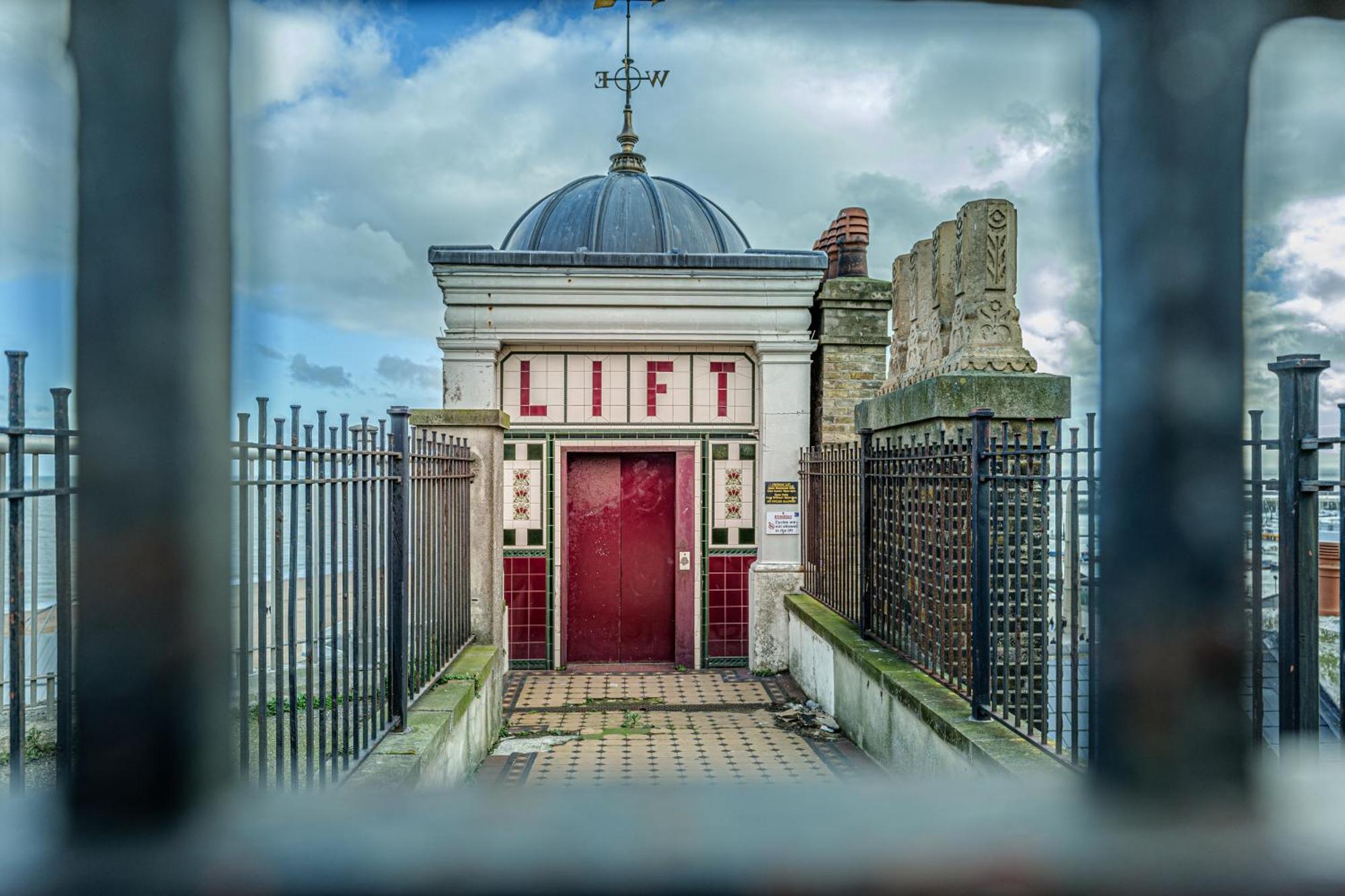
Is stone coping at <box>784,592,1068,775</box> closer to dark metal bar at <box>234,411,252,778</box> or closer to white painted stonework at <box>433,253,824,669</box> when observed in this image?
white painted stonework at <box>433,253,824,669</box>

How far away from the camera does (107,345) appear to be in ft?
2.15

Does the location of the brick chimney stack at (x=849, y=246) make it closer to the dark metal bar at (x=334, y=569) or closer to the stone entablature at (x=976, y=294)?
the stone entablature at (x=976, y=294)

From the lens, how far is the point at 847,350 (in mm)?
10492

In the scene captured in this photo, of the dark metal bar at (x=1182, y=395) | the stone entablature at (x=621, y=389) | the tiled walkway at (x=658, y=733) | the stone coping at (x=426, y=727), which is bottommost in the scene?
the tiled walkway at (x=658, y=733)

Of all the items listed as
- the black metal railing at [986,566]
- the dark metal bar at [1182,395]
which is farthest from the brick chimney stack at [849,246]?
the dark metal bar at [1182,395]

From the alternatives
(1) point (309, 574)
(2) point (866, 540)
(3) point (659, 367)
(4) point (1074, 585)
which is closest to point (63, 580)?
(1) point (309, 574)

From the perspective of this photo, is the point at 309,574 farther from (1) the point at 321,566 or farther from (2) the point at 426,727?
(2) the point at 426,727

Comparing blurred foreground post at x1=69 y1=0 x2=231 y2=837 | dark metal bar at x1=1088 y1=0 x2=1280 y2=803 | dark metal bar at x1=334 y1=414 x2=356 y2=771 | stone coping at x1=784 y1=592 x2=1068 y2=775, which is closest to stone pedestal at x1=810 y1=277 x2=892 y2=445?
stone coping at x1=784 y1=592 x2=1068 y2=775

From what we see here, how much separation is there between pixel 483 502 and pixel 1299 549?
6.00 metres

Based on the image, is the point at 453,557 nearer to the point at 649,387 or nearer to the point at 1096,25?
the point at 649,387

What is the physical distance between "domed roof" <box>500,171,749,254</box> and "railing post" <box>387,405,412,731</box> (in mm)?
6709

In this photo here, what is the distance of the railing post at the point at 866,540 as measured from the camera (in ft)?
23.6

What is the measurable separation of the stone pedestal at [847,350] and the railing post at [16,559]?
871 centimetres

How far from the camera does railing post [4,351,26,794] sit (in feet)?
7.30
